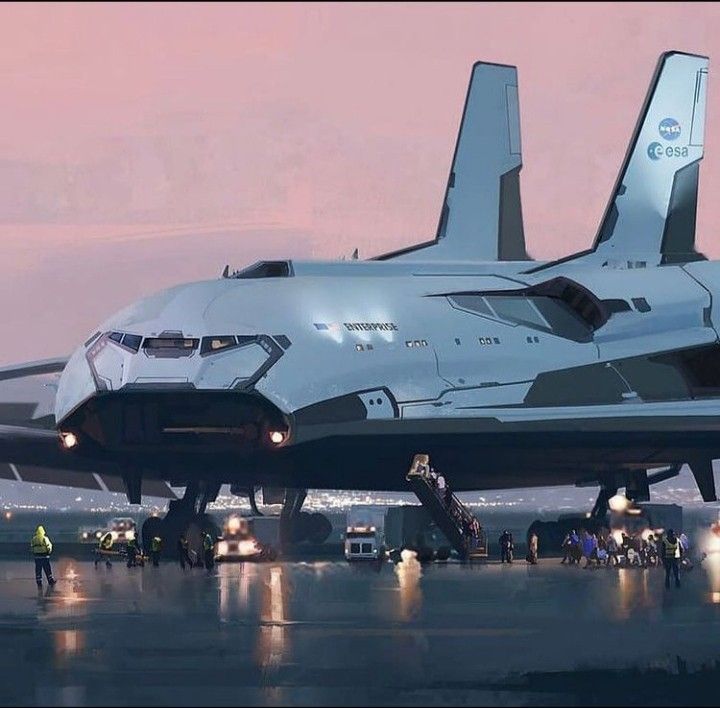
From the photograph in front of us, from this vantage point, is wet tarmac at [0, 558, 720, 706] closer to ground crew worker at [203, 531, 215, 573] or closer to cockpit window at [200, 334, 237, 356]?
ground crew worker at [203, 531, 215, 573]

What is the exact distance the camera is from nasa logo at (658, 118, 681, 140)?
66.5m

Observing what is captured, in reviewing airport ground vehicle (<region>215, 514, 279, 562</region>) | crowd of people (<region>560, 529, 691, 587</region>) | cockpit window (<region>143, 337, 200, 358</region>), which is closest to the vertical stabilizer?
crowd of people (<region>560, 529, 691, 587</region>)

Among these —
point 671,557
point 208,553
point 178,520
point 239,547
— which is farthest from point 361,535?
point 671,557

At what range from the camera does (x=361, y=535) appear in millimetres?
60219

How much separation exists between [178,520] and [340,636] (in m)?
33.1


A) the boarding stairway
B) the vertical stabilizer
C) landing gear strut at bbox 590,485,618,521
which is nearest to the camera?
the boarding stairway

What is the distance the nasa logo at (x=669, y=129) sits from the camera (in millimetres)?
66500

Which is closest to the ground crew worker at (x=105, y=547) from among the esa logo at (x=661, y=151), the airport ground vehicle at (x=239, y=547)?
the airport ground vehicle at (x=239, y=547)

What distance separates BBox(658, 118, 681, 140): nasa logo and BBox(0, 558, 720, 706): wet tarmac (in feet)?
77.3

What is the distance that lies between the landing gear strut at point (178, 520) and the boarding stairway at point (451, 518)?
15013 mm

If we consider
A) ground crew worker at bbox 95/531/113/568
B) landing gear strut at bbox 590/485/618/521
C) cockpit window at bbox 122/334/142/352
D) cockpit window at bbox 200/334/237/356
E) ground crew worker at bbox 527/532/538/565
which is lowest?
ground crew worker at bbox 527/532/538/565

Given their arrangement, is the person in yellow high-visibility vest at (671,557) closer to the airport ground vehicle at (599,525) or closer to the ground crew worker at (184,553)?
the airport ground vehicle at (599,525)

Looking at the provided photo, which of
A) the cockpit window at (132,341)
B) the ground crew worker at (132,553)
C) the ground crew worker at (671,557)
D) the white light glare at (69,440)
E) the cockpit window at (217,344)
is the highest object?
the cockpit window at (132,341)

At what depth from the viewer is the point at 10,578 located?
50531 millimetres
